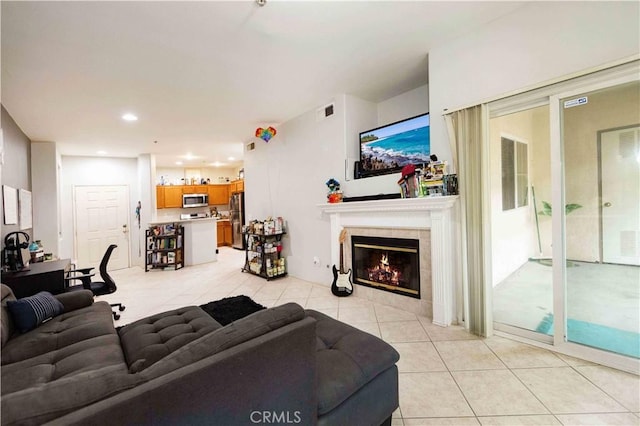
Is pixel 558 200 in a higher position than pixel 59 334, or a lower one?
higher

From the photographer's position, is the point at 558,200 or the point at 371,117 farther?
the point at 371,117

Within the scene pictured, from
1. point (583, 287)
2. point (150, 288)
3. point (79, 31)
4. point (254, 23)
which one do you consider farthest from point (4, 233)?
point (583, 287)

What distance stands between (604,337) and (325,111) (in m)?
3.81

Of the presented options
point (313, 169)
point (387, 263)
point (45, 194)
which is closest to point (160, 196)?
point (45, 194)

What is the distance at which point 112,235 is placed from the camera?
649 cm

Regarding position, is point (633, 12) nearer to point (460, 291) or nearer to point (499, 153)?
point (499, 153)

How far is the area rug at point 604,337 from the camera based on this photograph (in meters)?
2.01

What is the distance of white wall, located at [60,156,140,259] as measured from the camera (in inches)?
235

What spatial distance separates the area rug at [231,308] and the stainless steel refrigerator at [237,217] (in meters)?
4.58

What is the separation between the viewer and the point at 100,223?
6375 millimetres

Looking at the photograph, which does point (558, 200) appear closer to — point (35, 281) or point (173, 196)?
point (35, 281)

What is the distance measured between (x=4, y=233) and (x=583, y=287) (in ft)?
20.2

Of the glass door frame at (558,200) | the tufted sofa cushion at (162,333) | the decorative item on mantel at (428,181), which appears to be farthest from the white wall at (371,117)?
the tufted sofa cushion at (162,333)

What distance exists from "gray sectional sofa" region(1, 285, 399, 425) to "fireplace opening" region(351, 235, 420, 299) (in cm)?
159
